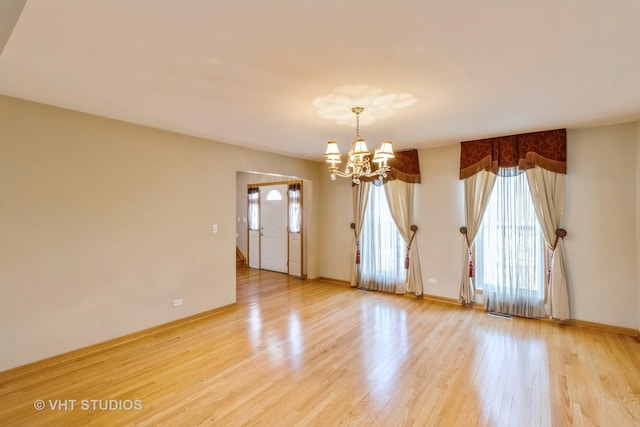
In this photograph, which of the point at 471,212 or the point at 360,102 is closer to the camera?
the point at 360,102

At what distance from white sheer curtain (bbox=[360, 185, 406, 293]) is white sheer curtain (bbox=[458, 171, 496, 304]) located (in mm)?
1033

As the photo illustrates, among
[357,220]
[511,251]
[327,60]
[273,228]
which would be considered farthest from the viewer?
[273,228]

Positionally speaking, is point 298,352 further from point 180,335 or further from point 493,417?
point 493,417

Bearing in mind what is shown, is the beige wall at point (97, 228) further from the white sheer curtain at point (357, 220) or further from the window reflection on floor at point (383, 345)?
the white sheer curtain at point (357, 220)

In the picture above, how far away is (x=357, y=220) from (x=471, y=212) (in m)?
2.08

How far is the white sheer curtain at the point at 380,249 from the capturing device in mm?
5535

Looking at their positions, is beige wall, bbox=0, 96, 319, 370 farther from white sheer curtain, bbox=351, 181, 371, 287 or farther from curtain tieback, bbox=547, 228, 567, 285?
curtain tieback, bbox=547, 228, 567, 285

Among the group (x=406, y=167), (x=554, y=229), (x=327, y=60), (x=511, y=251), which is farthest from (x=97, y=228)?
(x=554, y=229)

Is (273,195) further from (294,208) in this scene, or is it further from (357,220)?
(357,220)

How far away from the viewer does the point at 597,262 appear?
12.8ft

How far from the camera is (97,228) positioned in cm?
336

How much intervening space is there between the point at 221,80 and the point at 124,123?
1890 millimetres

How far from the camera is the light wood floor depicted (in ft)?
7.51

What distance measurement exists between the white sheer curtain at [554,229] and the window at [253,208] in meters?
6.04
